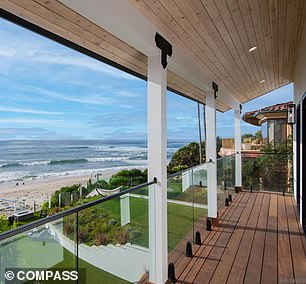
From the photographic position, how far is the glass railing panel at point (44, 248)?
4.44ft

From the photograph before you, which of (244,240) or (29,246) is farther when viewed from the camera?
(244,240)

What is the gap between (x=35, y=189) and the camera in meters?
3.88

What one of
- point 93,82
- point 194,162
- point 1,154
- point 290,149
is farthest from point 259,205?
point 194,162

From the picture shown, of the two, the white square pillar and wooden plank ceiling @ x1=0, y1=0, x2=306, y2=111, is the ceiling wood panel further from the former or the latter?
the white square pillar

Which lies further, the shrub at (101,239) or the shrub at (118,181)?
the shrub at (118,181)

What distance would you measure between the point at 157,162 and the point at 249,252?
1988 millimetres

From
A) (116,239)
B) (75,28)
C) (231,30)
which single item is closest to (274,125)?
(231,30)

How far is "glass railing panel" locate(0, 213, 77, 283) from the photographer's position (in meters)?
1.35

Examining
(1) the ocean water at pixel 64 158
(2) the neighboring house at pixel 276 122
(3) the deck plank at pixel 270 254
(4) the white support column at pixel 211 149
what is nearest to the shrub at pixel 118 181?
(1) the ocean water at pixel 64 158

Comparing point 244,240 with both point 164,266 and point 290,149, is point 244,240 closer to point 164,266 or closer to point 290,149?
point 164,266

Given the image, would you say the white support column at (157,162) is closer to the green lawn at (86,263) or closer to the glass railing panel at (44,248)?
the green lawn at (86,263)

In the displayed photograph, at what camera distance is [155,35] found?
265 cm

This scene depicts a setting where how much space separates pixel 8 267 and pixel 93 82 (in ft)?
19.4

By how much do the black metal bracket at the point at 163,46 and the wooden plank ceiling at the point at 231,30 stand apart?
0.30 ft
